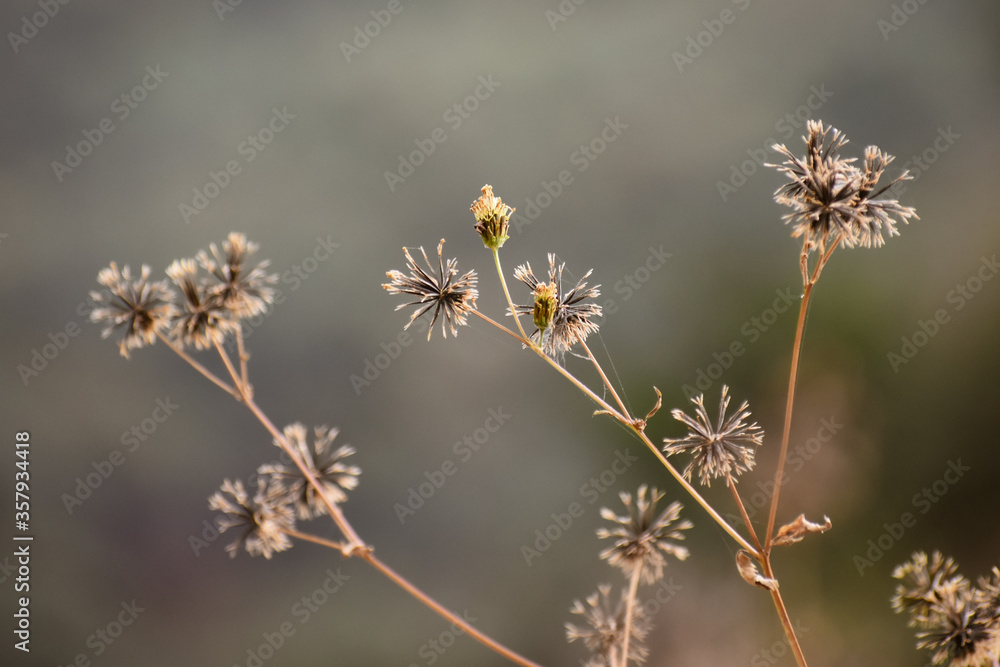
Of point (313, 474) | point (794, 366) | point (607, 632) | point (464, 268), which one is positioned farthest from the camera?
point (464, 268)

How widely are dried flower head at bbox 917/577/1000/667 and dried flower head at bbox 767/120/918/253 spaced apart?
268mm

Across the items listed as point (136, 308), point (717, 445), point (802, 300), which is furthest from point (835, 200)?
point (136, 308)

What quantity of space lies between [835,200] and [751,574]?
0.29 meters

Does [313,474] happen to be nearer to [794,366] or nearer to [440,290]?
[440,290]

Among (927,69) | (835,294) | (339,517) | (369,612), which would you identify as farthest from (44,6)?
(927,69)

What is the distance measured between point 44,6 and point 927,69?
3.10m

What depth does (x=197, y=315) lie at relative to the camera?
1.79ft

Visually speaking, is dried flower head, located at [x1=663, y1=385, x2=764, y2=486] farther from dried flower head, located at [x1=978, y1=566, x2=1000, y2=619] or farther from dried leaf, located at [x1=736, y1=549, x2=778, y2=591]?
dried flower head, located at [x1=978, y1=566, x2=1000, y2=619]

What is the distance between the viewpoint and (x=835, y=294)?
2.22 m

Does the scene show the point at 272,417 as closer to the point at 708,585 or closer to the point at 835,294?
the point at 708,585

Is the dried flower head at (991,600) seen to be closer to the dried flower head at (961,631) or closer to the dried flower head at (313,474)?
the dried flower head at (961,631)

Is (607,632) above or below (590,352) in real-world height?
below

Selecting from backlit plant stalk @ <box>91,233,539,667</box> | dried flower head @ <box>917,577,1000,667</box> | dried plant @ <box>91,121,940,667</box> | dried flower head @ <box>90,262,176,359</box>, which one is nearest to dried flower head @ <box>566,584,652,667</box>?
dried plant @ <box>91,121,940,667</box>

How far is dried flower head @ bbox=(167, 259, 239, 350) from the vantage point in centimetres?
54
